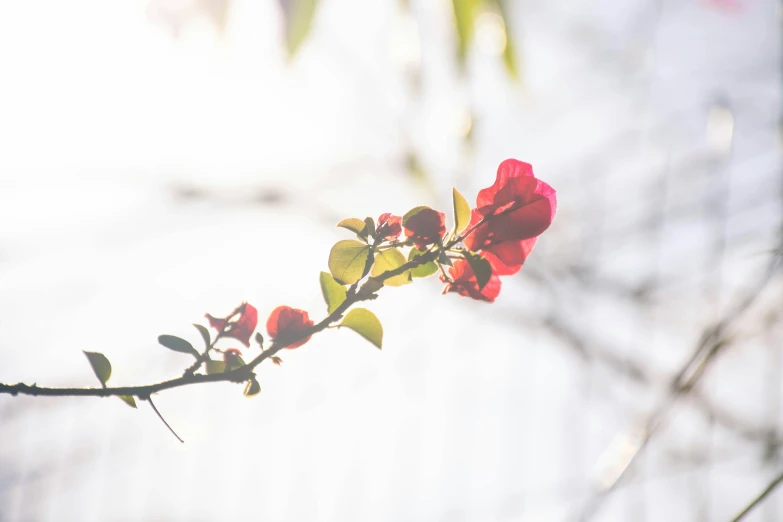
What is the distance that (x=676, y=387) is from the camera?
593 millimetres

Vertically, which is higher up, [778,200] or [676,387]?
[778,200]

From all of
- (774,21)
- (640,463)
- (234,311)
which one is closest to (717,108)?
(774,21)

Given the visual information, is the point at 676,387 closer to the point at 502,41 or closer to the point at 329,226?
the point at 502,41

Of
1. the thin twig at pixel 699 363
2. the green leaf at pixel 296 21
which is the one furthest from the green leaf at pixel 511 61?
the thin twig at pixel 699 363

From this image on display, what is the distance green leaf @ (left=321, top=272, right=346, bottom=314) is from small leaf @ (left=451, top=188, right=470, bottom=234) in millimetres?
82

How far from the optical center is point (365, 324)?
0.35 meters

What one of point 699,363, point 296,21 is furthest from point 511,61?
point 699,363

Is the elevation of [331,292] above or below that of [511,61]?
below

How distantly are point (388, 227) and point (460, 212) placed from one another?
47 millimetres

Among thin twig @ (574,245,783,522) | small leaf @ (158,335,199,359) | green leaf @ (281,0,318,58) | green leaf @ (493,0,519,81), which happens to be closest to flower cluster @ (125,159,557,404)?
small leaf @ (158,335,199,359)

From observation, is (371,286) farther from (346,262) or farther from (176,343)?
(176,343)

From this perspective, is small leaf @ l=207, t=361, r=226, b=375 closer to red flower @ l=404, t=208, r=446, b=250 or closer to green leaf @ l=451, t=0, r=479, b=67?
red flower @ l=404, t=208, r=446, b=250

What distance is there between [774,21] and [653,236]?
28.3 inches

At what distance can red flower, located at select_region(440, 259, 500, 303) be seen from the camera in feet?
1.16
